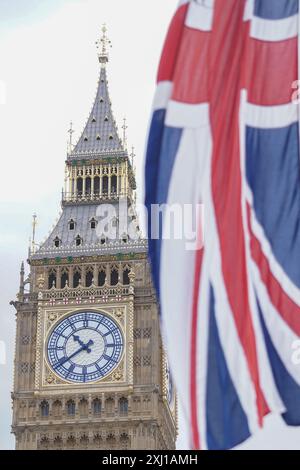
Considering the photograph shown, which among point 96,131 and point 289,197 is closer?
point 289,197

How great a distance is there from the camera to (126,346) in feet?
253

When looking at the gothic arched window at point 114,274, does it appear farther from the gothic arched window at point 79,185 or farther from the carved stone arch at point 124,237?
the gothic arched window at point 79,185

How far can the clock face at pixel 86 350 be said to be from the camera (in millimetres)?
76938

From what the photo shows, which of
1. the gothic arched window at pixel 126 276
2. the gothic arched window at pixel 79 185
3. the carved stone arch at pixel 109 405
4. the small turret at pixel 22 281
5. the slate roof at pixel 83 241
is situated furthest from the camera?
the gothic arched window at pixel 79 185

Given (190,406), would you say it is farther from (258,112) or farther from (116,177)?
(116,177)

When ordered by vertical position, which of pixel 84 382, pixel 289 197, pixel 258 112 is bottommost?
pixel 289 197

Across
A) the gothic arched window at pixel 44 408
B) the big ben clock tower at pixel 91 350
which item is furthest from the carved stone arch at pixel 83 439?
the gothic arched window at pixel 44 408

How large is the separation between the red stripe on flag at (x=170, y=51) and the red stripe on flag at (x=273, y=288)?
2.44m

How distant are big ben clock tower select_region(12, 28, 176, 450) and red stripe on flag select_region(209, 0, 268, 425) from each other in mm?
53466

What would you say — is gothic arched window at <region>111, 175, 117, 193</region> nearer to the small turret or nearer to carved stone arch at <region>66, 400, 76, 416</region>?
the small turret

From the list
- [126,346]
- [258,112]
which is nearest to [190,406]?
[258,112]

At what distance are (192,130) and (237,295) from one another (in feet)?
8.33

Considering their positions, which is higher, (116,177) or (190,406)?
(116,177)

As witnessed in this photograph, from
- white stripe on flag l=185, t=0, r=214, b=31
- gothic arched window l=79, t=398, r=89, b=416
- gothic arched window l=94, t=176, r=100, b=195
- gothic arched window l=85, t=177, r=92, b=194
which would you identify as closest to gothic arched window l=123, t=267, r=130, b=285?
gothic arched window l=94, t=176, r=100, b=195
